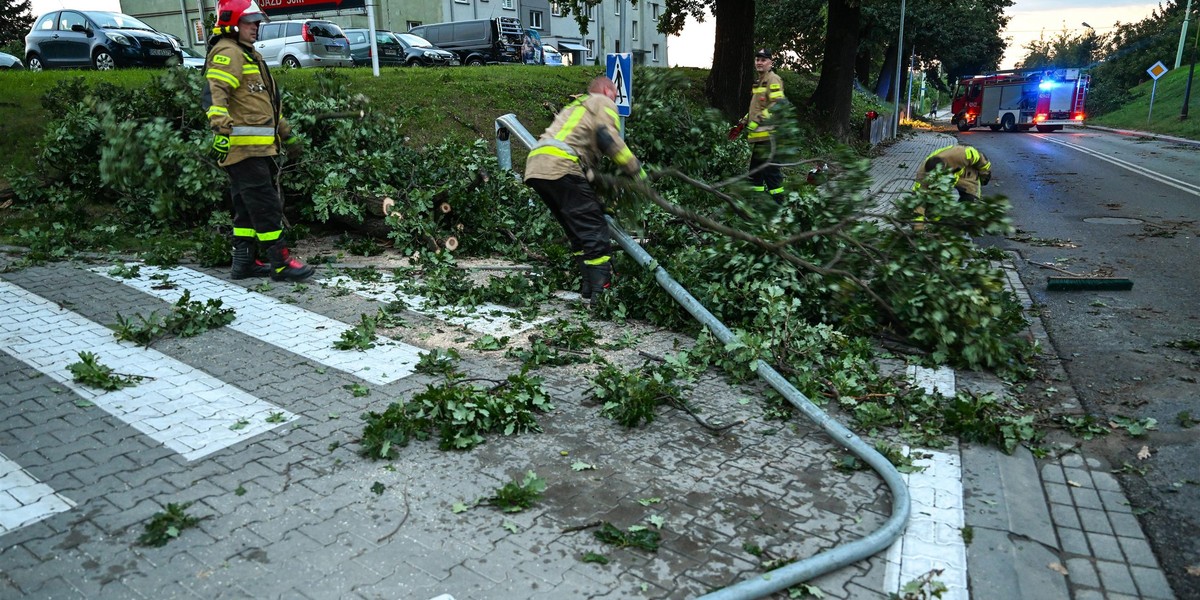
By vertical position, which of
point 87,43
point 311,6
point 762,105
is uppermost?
point 311,6

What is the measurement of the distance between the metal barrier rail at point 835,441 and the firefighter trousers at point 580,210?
21cm

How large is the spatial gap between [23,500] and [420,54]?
85.1 feet

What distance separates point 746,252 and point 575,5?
11.0 meters

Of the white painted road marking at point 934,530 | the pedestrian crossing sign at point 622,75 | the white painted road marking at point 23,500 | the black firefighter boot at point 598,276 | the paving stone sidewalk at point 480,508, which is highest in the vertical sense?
the pedestrian crossing sign at point 622,75

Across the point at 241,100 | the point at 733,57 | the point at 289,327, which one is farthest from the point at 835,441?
the point at 733,57

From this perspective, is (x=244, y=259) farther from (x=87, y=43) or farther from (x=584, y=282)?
(x=87, y=43)

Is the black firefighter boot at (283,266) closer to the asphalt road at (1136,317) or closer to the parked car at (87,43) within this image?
the asphalt road at (1136,317)

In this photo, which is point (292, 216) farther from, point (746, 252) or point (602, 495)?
point (602, 495)

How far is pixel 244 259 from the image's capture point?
22.7 ft

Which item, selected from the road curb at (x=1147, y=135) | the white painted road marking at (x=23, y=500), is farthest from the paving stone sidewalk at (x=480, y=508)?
the road curb at (x=1147, y=135)

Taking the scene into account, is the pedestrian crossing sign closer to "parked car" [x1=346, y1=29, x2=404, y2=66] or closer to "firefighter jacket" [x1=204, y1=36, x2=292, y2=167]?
"firefighter jacket" [x1=204, y1=36, x2=292, y2=167]

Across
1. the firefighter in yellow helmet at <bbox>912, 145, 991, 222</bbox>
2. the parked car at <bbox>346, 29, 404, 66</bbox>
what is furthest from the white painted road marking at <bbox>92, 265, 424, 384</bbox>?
the parked car at <bbox>346, 29, 404, 66</bbox>

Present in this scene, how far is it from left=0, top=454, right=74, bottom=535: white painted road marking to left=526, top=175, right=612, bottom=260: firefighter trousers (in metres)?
3.80

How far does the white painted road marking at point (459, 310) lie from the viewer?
6031 mm
